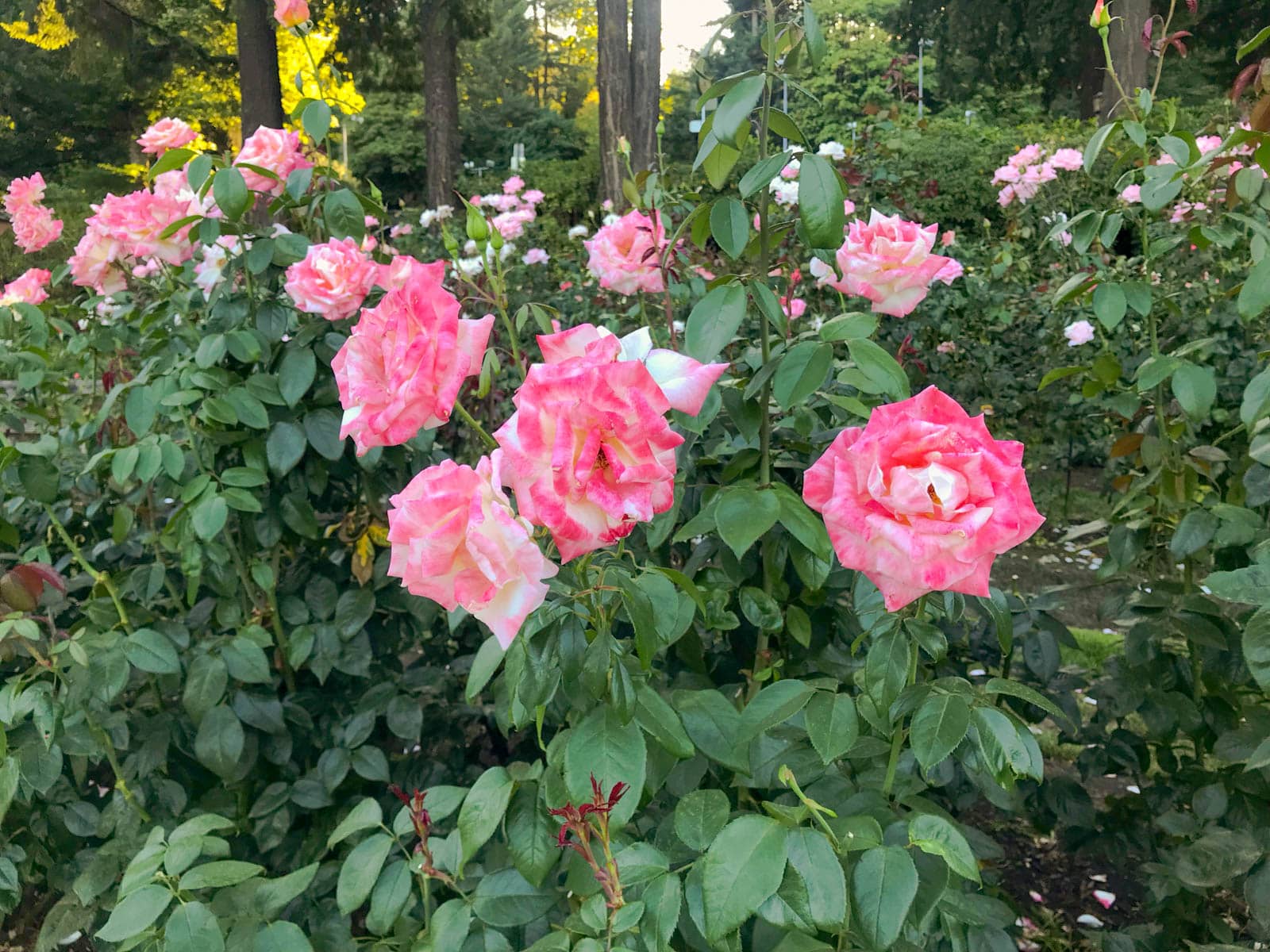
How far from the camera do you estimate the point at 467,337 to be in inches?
32.7

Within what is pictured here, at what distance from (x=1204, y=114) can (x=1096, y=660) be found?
1083 cm

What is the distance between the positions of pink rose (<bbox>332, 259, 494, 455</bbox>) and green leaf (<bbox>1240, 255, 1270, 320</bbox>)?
0.84m

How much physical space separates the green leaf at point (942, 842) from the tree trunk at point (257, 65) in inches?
324

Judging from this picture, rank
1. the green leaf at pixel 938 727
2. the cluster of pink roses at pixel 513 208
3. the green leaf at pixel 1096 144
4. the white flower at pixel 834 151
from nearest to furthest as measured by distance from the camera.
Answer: the green leaf at pixel 938 727 < the green leaf at pixel 1096 144 < the white flower at pixel 834 151 < the cluster of pink roses at pixel 513 208

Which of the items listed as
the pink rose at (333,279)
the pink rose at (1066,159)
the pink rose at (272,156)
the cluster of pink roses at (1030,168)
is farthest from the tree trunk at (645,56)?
the pink rose at (333,279)

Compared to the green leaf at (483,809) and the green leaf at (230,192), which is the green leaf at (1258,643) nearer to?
the green leaf at (483,809)

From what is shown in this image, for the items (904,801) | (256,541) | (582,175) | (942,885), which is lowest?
(582,175)

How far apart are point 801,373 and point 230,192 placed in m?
0.89

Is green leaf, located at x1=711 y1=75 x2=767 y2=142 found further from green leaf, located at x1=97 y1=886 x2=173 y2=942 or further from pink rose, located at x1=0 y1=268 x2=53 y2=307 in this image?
pink rose, located at x1=0 y1=268 x2=53 y2=307

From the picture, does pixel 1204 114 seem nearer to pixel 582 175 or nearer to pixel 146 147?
pixel 582 175

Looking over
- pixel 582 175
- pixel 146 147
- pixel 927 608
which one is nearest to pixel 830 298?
pixel 146 147

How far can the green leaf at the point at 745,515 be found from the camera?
88 centimetres

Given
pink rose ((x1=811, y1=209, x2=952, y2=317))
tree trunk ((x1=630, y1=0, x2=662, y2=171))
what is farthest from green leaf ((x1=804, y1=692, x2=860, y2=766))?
tree trunk ((x1=630, y1=0, x2=662, y2=171))

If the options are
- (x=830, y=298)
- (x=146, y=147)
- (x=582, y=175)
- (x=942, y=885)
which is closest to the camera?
(x=942, y=885)
